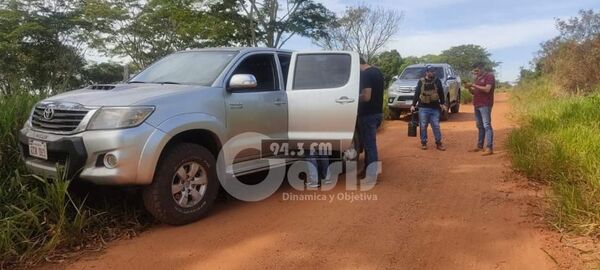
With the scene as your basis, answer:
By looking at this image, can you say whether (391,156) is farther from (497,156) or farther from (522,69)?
(522,69)

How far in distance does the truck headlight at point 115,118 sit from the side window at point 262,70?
1.49 metres

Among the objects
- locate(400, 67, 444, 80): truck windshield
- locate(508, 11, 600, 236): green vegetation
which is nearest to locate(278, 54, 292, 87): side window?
locate(508, 11, 600, 236): green vegetation

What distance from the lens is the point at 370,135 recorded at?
5.77 m

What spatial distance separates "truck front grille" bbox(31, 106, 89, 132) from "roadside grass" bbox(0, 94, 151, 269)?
0.46 m

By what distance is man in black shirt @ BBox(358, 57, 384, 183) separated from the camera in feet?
18.2

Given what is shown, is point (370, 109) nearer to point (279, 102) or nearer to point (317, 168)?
point (317, 168)

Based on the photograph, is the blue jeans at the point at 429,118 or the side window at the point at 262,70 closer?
the side window at the point at 262,70

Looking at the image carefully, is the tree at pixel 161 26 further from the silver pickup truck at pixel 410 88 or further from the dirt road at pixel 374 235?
the dirt road at pixel 374 235

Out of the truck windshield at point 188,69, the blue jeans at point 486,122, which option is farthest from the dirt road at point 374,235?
the blue jeans at point 486,122

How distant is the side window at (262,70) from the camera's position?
16.6ft

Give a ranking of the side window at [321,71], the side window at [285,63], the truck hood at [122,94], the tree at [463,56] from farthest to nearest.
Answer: the tree at [463,56]
the side window at [285,63]
the side window at [321,71]
the truck hood at [122,94]

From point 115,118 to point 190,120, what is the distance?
662 mm

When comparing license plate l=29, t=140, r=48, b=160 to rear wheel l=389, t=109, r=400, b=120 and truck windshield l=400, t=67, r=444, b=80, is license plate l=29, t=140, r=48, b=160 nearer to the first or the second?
rear wheel l=389, t=109, r=400, b=120

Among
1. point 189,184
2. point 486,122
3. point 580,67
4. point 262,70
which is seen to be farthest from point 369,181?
point 580,67
